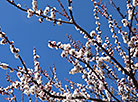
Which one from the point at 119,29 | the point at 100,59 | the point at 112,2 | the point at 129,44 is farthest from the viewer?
the point at 119,29

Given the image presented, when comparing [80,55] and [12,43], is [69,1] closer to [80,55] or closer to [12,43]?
[80,55]

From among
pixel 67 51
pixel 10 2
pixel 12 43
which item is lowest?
pixel 67 51

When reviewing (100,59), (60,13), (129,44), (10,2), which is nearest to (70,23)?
(60,13)

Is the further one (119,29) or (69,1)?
(119,29)

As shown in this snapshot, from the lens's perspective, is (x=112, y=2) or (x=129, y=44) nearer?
(x=129, y=44)

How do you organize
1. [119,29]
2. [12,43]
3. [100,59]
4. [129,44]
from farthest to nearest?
Result: [119,29], [129,44], [12,43], [100,59]

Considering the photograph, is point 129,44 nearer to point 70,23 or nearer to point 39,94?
point 70,23

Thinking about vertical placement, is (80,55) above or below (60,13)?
below

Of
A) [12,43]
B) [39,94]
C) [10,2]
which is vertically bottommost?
[39,94]

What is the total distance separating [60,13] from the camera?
3473 millimetres

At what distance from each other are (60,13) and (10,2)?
0.97 meters

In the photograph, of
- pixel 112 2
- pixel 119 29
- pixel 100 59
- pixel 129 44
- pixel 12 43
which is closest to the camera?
pixel 100 59

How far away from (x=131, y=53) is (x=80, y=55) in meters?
1.33

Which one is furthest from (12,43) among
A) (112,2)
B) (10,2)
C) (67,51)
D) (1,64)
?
(112,2)
